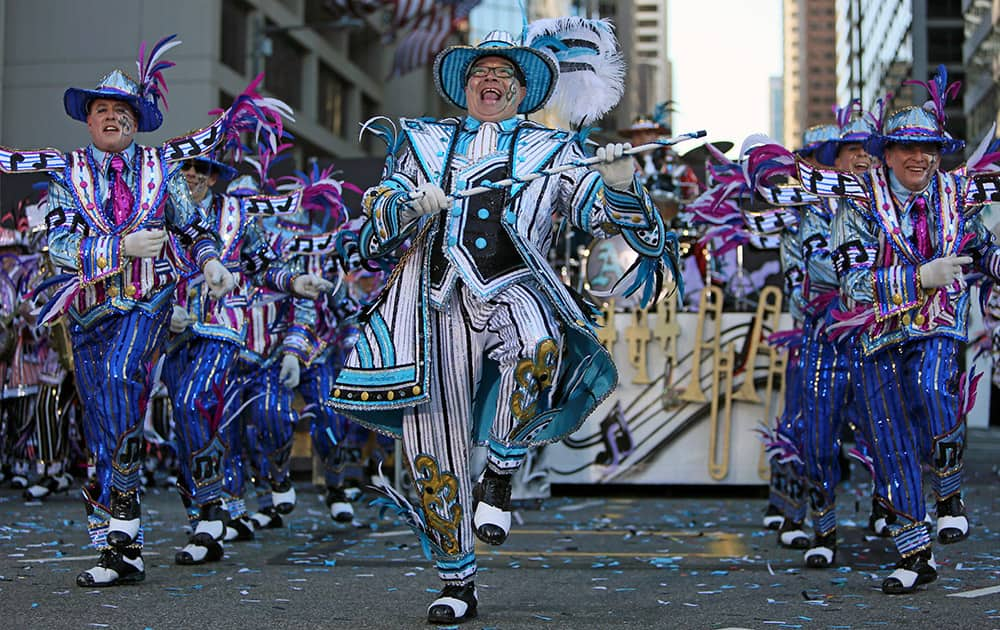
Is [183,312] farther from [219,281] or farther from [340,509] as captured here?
[340,509]

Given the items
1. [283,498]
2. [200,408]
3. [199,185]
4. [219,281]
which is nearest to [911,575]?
[219,281]

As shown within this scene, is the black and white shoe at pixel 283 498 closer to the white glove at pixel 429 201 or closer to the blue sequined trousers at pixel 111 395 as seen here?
the blue sequined trousers at pixel 111 395

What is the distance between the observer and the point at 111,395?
6.04 m

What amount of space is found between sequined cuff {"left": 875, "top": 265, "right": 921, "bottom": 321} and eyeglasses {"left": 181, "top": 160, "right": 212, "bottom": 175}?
3.65 metres

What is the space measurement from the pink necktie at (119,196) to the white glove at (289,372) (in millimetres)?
2950

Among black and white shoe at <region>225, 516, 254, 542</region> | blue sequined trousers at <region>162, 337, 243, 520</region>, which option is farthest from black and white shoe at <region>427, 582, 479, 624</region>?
black and white shoe at <region>225, 516, 254, 542</region>

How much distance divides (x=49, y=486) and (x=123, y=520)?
540 cm

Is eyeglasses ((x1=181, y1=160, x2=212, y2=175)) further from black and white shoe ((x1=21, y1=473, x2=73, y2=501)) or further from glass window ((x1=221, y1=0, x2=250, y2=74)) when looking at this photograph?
glass window ((x1=221, y1=0, x2=250, y2=74))

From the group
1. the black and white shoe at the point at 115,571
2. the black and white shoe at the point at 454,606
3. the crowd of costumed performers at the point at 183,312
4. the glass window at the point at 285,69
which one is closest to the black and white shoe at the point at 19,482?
the crowd of costumed performers at the point at 183,312

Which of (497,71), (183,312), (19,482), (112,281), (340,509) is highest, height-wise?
(497,71)

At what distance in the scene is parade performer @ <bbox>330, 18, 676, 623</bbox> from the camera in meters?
4.95

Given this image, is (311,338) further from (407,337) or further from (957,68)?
(957,68)

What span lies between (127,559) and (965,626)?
318 cm

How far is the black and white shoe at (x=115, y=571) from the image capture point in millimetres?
5773
